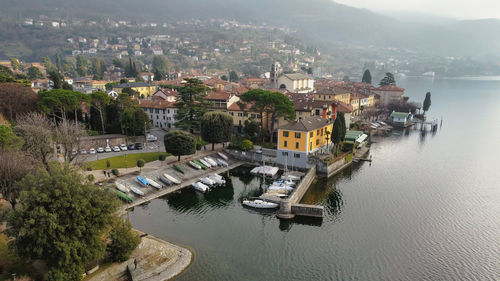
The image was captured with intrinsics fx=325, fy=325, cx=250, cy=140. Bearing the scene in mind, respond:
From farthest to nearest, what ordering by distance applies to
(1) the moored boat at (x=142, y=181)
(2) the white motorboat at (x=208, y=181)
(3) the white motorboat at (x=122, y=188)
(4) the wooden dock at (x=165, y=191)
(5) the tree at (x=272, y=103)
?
1. (5) the tree at (x=272, y=103)
2. (2) the white motorboat at (x=208, y=181)
3. (1) the moored boat at (x=142, y=181)
4. (3) the white motorboat at (x=122, y=188)
5. (4) the wooden dock at (x=165, y=191)

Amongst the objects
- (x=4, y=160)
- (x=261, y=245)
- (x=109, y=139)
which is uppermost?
(x=4, y=160)

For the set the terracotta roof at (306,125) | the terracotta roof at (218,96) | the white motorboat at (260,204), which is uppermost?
the terracotta roof at (218,96)

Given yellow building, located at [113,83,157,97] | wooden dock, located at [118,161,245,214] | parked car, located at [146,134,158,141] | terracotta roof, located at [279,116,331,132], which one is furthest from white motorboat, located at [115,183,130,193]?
yellow building, located at [113,83,157,97]

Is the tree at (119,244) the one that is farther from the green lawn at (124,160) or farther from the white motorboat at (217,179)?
the green lawn at (124,160)

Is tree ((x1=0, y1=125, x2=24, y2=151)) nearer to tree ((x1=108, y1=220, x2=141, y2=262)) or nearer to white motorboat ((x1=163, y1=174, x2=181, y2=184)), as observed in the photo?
white motorboat ((x1=163, y1=174, x2=181, y2=184))

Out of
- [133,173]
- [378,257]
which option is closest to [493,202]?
[378,257]

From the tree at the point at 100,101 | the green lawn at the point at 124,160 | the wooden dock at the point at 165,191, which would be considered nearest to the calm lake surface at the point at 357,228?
the wooden dock at the point at 165,191

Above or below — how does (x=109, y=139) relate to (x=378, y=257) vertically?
above

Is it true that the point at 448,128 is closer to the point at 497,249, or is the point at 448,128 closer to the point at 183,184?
the point at 497,249
